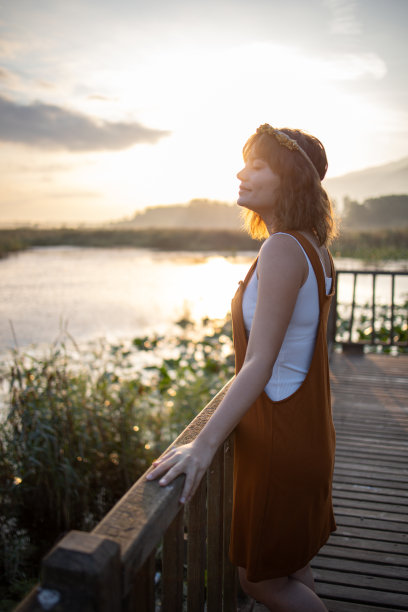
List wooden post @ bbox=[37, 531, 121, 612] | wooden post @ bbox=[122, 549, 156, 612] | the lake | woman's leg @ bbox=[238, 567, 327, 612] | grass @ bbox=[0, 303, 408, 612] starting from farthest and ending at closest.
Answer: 1. the lake
2. grass @ bbox=[0, 303, 408, 612]
3. woman's leg @ bbox=[238, 567, 327, 612]
4. wooden post @ bbox=[122, 549, 156, 612]
5. wooden post @ bbox=[37, 531, 121, 612]

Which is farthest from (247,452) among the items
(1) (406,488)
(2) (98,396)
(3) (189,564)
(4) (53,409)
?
(2) (98,396)

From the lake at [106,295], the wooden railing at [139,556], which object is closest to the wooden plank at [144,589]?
the wooden railing at [139,556]

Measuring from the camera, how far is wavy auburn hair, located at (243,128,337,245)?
1136mm

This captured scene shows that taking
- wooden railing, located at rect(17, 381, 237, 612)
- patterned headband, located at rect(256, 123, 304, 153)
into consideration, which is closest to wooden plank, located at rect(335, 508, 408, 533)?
wooden railing, located at rect(17, 381, 237, 612)

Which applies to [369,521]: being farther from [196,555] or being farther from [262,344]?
[262,344]

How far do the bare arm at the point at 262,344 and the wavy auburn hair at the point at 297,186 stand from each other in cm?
13

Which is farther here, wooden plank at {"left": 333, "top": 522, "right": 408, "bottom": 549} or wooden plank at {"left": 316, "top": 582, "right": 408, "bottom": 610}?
wooden plank at {"left": 333, "top": 522, "right": 408, "bottom": 549}

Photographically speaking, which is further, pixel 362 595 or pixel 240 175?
pixel 362 595

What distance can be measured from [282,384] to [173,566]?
17.9 inches

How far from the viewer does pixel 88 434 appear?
351 cm

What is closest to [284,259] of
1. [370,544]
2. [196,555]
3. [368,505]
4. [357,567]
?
[196,555]

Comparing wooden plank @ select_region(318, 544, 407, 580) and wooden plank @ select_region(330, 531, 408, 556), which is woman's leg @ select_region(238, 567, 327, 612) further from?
wooden plank @ select_region(330, 531, 408, 556)

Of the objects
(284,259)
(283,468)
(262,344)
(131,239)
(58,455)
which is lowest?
(58,455)

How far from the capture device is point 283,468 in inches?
43.0
